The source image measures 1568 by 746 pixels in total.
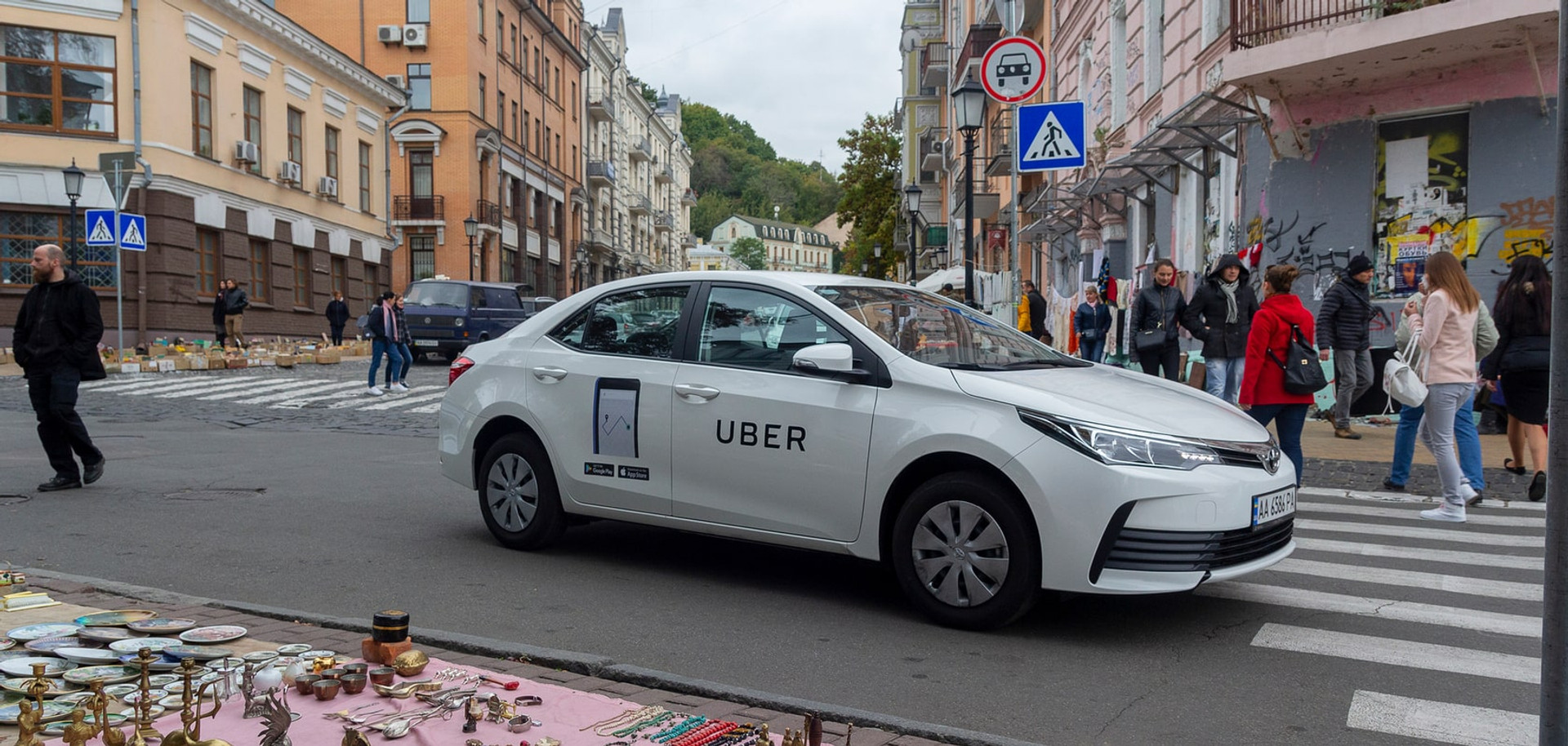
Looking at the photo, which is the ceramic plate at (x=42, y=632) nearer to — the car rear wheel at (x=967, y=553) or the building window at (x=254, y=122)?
the car rear wheel at (x=967, y=553)

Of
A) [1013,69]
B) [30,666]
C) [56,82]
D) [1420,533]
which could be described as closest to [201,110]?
[56,82]

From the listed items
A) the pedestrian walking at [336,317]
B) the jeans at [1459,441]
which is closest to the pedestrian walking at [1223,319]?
the jeans at [1459,441]

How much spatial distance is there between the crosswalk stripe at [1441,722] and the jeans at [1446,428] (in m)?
4.35

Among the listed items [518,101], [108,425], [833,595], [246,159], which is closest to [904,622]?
[833,595]

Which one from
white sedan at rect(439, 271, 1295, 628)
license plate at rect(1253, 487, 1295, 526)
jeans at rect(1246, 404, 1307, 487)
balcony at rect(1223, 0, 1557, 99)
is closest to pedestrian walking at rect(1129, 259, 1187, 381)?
balcony at rect(1223, 0, 1557, 99)

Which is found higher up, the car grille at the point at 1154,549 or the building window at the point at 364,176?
the building window at the point at 364,176

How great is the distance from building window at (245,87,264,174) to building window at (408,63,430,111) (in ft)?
60.6

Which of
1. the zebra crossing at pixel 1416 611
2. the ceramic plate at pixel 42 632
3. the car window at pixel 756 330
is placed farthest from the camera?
the car window at pixel 756 330

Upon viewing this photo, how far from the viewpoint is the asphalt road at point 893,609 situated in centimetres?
436

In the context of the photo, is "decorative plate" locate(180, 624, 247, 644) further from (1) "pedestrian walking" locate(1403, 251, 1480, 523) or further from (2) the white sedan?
(1) "pedestrian walking" locate(1403, 251, 1480, 523)

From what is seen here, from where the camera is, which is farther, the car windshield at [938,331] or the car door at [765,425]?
the car windshield at [938,331]

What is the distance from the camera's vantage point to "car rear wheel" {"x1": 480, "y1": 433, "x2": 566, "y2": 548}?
679 centimetres

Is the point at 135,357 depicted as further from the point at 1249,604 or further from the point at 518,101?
the point at 518,101

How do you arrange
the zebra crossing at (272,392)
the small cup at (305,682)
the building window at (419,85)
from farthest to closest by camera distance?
the building window at (419,85) → the zebra crossing at (272,392) → the small cup at (305,682)
